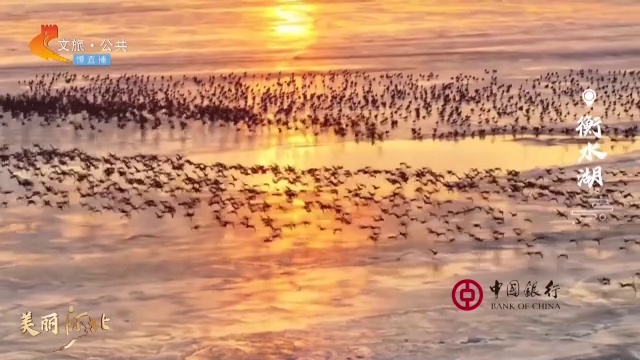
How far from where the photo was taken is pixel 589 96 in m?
1.90

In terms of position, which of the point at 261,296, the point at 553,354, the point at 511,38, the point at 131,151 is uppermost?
the point at 511,38

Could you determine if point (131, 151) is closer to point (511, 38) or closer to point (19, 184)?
point (19, 184)

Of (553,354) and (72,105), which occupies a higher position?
(72,105)

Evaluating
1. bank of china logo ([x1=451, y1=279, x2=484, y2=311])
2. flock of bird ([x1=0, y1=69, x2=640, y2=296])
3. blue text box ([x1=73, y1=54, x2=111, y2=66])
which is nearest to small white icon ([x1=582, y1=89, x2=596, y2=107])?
flock of bird ([x1=0, y1=69, x2=640, y2=296])

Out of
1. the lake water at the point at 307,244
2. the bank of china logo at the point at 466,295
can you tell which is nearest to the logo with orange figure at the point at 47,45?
the lake water at the point at 307,244

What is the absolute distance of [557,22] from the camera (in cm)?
192

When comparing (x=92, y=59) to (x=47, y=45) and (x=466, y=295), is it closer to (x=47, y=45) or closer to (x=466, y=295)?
(x=47, y=45)

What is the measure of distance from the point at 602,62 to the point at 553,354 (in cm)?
74

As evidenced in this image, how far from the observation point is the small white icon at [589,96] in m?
1.90

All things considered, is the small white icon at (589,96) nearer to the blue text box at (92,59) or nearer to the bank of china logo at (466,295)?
the bank of china logo at (466,295)

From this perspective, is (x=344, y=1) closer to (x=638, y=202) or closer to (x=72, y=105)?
(x=72, y=105)

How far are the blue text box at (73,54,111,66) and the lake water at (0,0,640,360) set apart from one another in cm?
3

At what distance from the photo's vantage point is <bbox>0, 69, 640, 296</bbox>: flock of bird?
6.15 feet

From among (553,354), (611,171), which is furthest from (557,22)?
(553,354)
